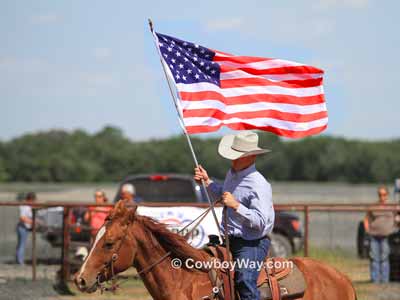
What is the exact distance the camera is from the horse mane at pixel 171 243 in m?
7.21

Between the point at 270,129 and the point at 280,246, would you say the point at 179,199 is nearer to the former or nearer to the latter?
the point at 280,246

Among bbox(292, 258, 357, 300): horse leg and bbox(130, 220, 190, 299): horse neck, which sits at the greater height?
bbox(130, 220, 190, 299): horse neck

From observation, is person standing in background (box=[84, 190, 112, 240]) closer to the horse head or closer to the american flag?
the american flag

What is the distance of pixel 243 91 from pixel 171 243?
2093 mm

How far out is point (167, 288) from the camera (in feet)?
23.2

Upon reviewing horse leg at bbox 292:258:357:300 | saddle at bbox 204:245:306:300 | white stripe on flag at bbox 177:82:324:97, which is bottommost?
horse leg at bbox 292:258:357:300

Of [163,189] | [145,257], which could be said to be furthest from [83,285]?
[163,189]

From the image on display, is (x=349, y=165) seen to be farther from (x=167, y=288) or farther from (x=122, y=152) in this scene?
(x=167, y=288)

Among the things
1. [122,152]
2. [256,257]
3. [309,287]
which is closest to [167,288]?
[256,257]

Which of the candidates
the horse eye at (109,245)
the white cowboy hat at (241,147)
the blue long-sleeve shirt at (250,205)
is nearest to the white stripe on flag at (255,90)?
the white cowboy hat at (241,147)

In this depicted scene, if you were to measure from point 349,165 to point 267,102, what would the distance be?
54.5m

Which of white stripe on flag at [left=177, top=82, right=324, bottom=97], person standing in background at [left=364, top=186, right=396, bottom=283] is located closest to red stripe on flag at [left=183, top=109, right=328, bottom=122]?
white stripe on flag at [left=177, top=82, right=324, bottom=97]

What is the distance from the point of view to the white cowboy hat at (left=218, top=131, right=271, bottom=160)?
7.17 m

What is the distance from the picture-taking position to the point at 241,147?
23.8 feet
